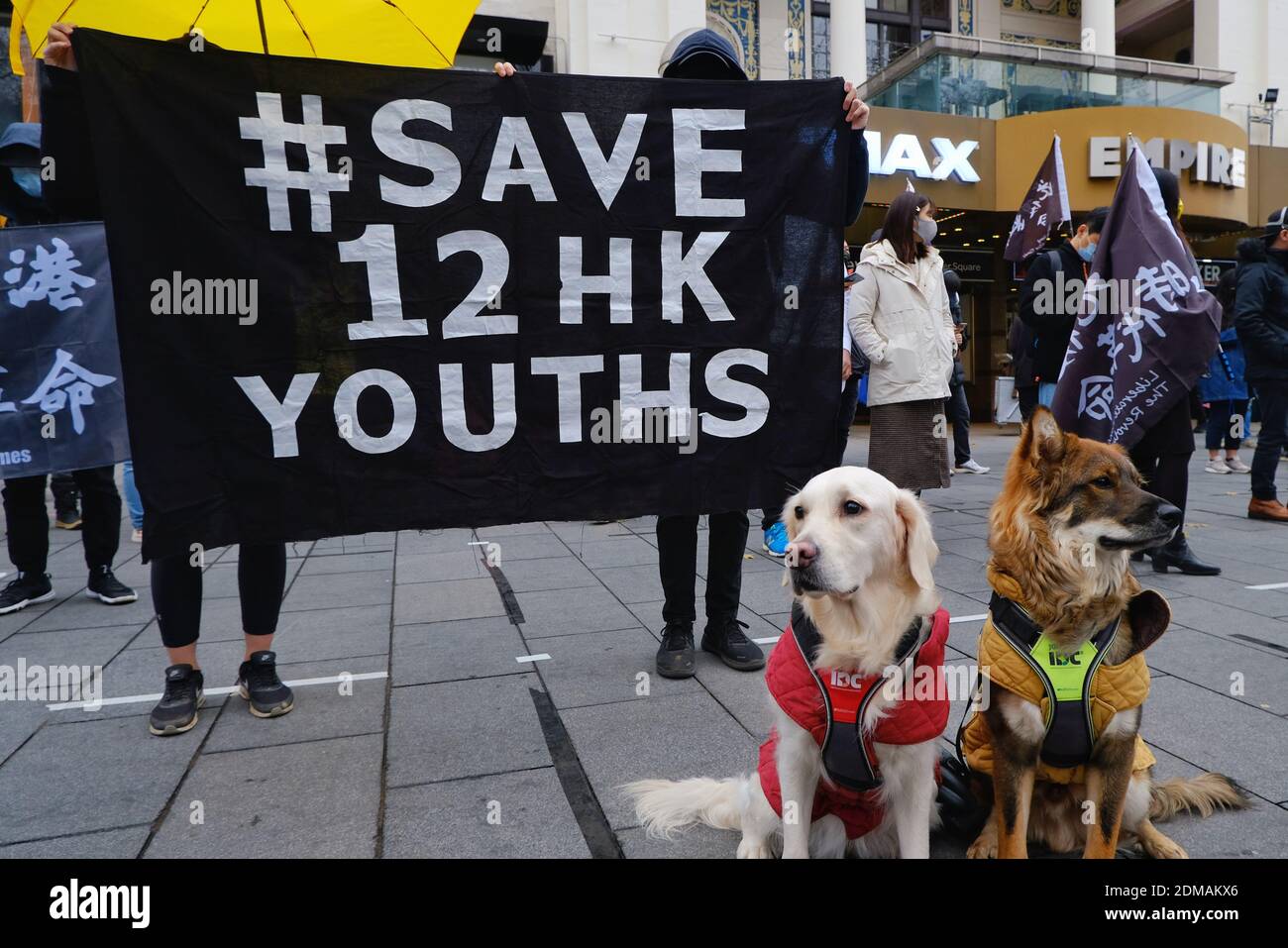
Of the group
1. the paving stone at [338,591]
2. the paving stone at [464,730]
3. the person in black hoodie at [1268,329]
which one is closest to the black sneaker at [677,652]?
the paving stone at [464,730]

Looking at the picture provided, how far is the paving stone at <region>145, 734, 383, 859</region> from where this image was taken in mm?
2365

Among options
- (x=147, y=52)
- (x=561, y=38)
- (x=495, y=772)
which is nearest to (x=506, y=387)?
(x=495, y=772)

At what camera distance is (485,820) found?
2492mm

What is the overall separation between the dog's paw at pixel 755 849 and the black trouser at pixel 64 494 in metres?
7.75

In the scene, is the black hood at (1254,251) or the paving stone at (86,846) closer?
the paving stone at (86,846)

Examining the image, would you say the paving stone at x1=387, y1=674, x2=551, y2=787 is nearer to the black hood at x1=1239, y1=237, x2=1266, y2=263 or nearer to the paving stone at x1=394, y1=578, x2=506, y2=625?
the paving stone at x1=394, y1=578, x2=506, y2=625

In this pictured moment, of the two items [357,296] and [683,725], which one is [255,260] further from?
[683,725]

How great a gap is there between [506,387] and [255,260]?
1007mm

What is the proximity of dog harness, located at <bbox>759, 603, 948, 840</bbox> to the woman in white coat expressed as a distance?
304 centimetres

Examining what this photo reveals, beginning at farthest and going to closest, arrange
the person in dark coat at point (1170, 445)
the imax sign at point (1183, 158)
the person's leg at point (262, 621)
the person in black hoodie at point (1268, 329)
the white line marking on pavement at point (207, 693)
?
the imax sign at point (1183, 158) < the person in black hoodie at point (1268, 329) < the person in dark coat at point (1170, 445) < the white line marking on pavement at point (207, 693) < the person's leg at point (262, 621)

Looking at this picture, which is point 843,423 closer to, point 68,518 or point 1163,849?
point 1163,849

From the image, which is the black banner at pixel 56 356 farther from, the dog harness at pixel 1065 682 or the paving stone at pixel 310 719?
the dog harness at pixel 1065 682

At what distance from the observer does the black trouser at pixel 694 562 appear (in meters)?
3.76

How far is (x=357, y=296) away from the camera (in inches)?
120
